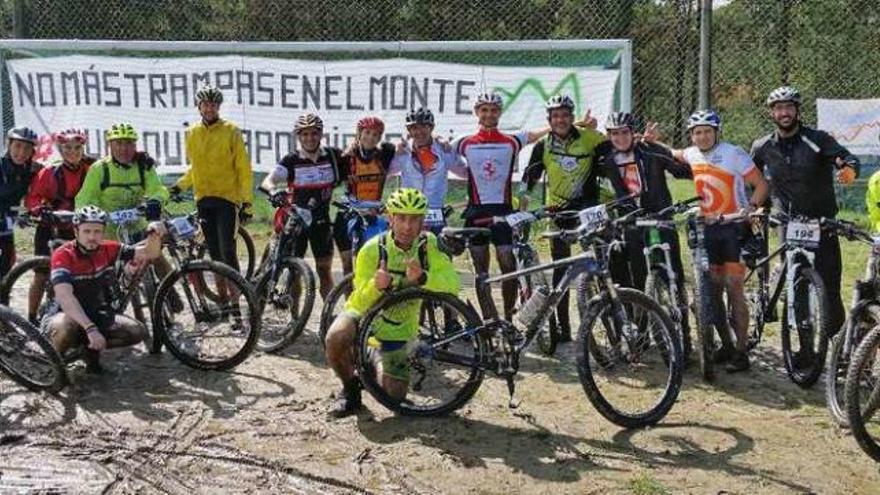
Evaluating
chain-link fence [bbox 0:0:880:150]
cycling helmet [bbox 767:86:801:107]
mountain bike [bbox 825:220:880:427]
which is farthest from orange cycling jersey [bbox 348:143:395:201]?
chain-link fence [bbox 0:0:880:150]

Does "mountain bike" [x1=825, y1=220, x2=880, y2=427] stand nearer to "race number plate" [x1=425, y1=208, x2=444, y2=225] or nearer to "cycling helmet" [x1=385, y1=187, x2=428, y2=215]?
"cycling helmet" [x1=385, y1=187, x2=428, y2=215]

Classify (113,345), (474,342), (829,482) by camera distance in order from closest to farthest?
(829,482) < (474,342) < (113,345)

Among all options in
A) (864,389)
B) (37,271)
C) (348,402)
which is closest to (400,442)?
(348,402)

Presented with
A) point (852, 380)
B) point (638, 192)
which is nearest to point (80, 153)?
point (638, 192)

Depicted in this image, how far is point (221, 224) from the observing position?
775 cm

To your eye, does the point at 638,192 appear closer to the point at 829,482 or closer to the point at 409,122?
the point at 409,122

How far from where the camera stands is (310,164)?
7.38 meters

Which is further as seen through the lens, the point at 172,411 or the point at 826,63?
the point at 826,63

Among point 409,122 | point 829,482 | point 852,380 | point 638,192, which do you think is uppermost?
point 409,122

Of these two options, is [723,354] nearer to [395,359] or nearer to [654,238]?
[654,238]

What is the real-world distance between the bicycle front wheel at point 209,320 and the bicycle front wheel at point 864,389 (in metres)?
3.77

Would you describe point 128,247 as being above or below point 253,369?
above

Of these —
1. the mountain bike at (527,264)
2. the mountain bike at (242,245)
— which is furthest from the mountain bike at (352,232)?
the mountain bike at (242,245)

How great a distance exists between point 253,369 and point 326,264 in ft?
4.18
